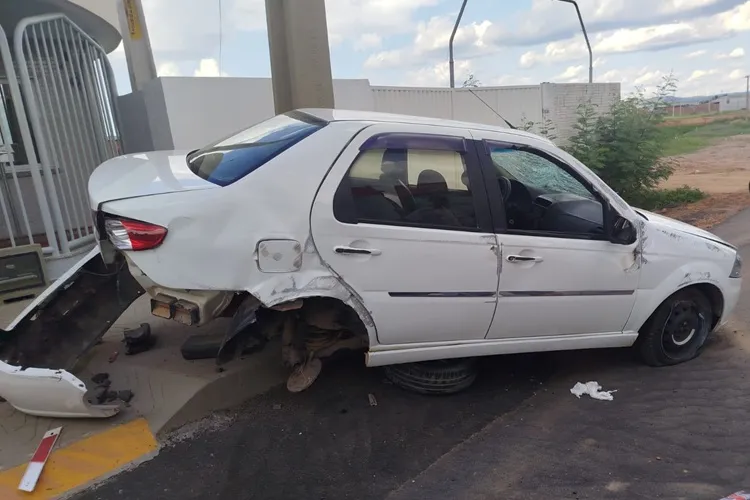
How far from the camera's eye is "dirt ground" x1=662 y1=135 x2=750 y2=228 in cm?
1033

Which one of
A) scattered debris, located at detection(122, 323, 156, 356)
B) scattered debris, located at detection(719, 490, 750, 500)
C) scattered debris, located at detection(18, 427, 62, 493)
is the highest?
scattered debris, located at detection(122, 323, 156, 356)

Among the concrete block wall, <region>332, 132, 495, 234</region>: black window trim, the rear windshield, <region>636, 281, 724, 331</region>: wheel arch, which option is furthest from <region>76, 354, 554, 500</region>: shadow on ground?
the concrete block wall

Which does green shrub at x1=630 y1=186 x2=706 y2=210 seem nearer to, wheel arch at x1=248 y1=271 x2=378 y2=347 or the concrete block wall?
the concrete block wall

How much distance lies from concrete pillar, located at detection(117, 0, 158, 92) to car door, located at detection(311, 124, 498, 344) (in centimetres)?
683

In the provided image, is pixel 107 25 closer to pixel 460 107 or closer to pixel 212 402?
pixel 212 402

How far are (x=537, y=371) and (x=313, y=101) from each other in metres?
3.99

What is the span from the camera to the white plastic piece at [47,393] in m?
3.18

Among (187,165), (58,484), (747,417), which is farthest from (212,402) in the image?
(747,417)

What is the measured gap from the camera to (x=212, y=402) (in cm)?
385

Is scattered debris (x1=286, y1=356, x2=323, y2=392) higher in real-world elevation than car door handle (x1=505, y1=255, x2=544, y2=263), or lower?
lower

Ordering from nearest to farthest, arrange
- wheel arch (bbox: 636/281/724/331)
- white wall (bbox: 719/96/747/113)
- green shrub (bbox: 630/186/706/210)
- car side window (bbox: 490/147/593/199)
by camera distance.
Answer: car side window (bbox: 490/147/593/199) → wheel arch (bbox: 636/281/724/331) → green shrub (bbox: 630/186/706/210) → white wall (bbox: 719/96/747/113)

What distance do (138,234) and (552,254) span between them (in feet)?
8.33

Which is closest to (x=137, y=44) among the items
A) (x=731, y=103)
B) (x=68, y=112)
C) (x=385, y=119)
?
(x=68, y=112)

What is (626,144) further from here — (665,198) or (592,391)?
(592,391)
